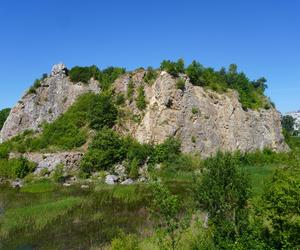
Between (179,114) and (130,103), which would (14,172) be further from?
(179,114)

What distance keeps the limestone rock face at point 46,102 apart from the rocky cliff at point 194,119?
1817 mm

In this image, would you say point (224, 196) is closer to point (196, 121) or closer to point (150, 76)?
point (196, 121)

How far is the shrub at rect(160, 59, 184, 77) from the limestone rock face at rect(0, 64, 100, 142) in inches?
609

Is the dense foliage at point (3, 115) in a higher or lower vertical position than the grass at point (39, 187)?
higher

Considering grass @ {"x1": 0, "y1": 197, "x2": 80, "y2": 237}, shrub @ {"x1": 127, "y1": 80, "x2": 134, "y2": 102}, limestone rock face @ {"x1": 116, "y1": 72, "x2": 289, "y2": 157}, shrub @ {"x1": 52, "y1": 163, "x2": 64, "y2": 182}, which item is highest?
shrub @ {"x1": 127, "y1": 80, "x2": 134, "y2": 102}

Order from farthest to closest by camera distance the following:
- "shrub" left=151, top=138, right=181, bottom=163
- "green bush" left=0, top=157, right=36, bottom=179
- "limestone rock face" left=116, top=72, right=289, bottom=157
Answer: "limestone rock face" left=116, top=72, right=289, bottom=157, "shrub" left=151, top=138, right=181, bottom=163, "green bush" left=0, top=157, right=36, bottom=179

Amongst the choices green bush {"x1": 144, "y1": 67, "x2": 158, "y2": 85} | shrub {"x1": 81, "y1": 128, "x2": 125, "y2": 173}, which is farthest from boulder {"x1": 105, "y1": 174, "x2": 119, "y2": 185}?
green bush {"x1": 144, "y1": 67, "x2": 158, "y2": 85}

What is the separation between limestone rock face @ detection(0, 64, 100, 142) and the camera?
8981cm

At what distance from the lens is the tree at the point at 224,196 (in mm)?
23438

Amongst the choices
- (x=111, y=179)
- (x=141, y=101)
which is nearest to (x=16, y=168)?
(x=111, y=179)

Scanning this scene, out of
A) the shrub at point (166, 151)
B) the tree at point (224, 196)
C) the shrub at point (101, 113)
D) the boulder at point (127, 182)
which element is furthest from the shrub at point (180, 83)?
the tree at point (224, 196)

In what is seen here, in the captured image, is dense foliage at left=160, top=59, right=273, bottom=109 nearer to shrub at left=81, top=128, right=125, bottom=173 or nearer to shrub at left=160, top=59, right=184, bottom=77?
shrub at left=160, top=59, right=184, bottom=77

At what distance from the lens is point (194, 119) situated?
79.0 metres

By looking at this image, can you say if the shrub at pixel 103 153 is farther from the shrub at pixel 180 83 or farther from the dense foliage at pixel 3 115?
the dense foliage at pixel 3 115
